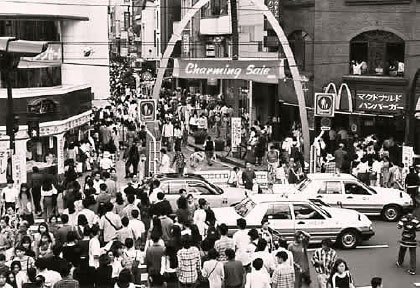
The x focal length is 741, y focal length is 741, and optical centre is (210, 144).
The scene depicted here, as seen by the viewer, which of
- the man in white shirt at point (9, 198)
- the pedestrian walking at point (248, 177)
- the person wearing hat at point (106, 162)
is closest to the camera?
the man in white shirt at point (9, 198)

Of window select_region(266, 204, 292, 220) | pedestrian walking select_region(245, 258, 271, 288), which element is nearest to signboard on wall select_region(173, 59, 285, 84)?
window select_region(266, 204, 292, 220)

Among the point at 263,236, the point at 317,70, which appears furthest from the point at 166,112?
the point at 263,236

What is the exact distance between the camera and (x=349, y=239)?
61.9ft

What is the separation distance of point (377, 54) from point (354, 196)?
1409 centimetres

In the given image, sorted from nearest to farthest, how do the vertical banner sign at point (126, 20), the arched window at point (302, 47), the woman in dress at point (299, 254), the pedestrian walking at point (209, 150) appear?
the woman in dress at point (299, 254)
the pedestrian walking at point (209, 150)
the arched window at point (302, 47)
the vertical banner sign at point (126, 20)

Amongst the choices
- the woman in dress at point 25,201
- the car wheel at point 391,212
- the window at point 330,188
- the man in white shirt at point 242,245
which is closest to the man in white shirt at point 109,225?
the man in white shirt at point 242,245

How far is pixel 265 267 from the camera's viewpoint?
13.3 meters

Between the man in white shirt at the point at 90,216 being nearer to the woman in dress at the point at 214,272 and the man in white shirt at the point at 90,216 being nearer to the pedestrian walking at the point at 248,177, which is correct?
the woman in dress at the point at 214,272

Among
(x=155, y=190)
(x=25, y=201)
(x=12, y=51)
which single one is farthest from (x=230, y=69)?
(x=12, y=51)

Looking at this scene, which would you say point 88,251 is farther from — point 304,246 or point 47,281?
point 304,246

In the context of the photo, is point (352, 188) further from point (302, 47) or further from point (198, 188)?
point (302, 47)

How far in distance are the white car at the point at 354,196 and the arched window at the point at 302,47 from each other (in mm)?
15325

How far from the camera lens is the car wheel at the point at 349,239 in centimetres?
1875

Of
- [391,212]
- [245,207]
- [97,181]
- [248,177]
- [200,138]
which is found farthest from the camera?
[200,138]
